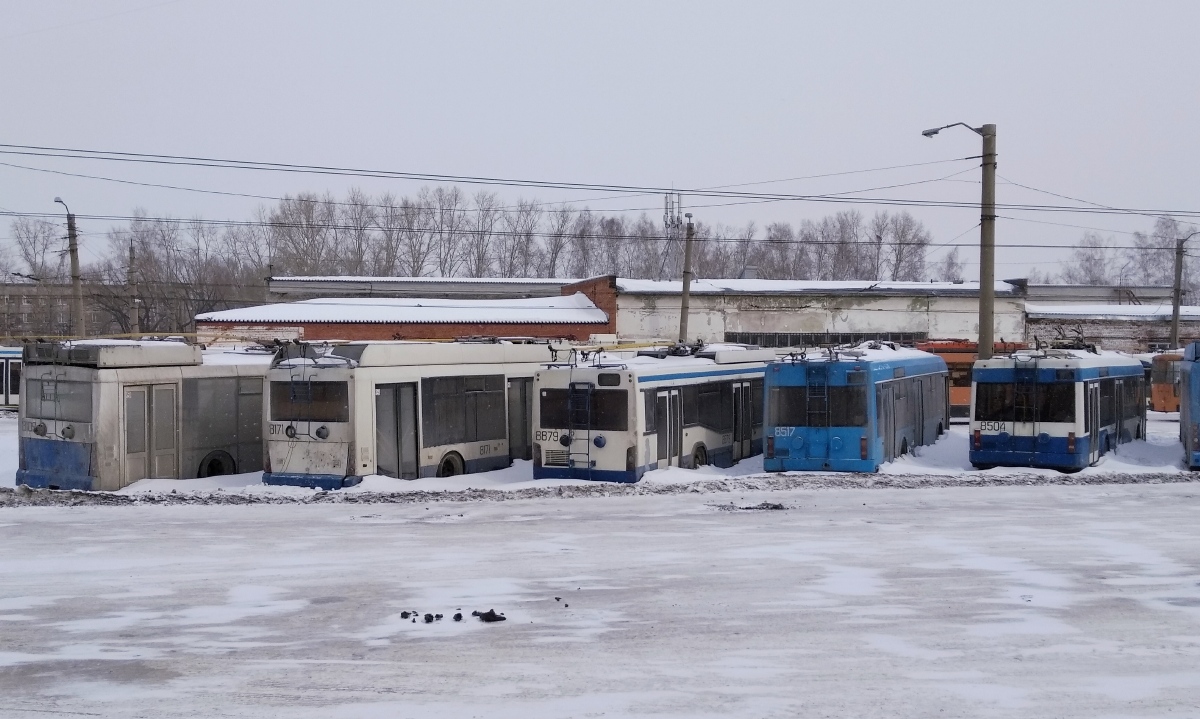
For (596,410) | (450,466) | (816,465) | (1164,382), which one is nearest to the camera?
(596,410)

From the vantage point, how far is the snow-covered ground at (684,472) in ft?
61.0

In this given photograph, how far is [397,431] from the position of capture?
19094 mm

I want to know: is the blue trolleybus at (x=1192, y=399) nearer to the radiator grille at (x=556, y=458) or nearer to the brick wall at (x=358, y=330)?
the radiator grille at (x=556, y=458)

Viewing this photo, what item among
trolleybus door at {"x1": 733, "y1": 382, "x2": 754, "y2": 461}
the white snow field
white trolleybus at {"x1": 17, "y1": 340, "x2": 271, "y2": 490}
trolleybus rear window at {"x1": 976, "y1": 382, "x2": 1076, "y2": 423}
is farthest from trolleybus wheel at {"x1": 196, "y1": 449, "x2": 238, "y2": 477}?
trolleybus rear window at {"x1": 976, "y1": 382, "x2": 1076, "y2": 423}

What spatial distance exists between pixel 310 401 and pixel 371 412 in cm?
109

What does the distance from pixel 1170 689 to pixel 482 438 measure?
1476 cm

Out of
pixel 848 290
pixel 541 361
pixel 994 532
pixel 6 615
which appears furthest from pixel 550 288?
pixel 6 615

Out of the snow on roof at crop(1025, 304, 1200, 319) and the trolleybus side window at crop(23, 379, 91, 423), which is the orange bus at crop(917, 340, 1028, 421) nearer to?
the snow on roof at crop(1025, 304, 1200, 319)

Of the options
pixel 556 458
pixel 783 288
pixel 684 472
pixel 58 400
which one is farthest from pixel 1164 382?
pixel 58 400

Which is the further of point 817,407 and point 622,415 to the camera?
point 817,407

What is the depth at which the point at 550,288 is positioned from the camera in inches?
2371

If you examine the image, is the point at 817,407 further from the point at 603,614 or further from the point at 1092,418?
the point at 603,614

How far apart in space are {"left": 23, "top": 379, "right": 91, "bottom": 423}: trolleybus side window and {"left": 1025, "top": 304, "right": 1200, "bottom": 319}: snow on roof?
4370 centimetres

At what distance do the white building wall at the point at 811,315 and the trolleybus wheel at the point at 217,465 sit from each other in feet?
93.1
